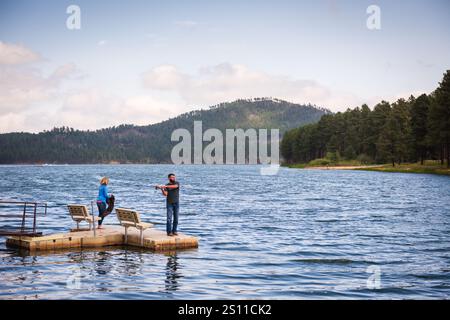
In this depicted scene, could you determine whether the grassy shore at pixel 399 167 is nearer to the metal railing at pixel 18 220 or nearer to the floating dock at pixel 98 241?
the metal railing at pixel 18 220

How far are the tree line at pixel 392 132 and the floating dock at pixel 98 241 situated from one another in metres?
87.0

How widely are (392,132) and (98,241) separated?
121 metres

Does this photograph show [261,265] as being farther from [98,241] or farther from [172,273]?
[98,241]

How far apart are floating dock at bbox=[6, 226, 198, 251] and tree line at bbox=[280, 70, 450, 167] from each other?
87.0 metres

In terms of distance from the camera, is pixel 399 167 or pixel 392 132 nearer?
pixel 399 167

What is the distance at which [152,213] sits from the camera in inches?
1784

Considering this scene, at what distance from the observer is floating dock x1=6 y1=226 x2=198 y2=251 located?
79.6 ft

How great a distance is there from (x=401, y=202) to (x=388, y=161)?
336ft

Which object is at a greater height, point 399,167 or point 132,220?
point 399,167

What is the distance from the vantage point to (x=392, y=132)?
137 meters

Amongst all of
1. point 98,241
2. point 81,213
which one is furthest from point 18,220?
point 98,241

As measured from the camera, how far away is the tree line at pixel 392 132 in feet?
349
